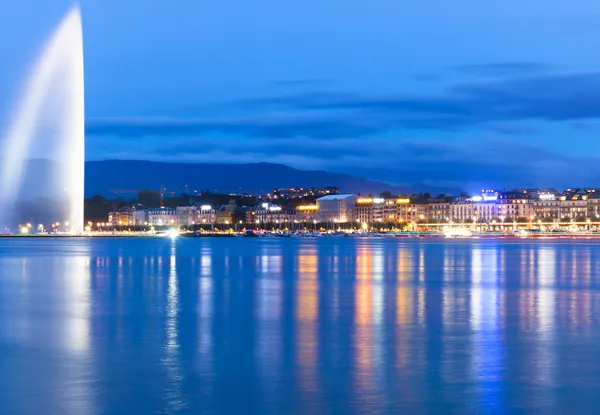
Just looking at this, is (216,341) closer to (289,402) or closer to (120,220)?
(289,402)

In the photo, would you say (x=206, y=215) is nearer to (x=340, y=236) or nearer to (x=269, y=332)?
(x=340, y=236)

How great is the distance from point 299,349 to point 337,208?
139582mm

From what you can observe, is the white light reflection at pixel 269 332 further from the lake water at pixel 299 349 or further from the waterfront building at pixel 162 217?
the waterfront building at pixel 162 217

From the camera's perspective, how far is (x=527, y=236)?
11788 cm

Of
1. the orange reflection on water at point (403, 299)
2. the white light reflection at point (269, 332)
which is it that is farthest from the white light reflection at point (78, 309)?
the orange reflection on water at point (403, 299)

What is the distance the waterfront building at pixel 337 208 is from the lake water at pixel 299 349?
416 ft

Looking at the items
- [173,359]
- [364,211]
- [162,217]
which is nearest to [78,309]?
[173,359]

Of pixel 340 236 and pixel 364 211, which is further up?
pixel 364 211

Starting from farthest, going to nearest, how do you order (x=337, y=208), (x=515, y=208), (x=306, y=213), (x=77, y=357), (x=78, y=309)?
1. (x=306, y=213)
2. (x=337, y=208)
3. (x=515, y=208)
4. (x=78, y=309)
5. (x=77, y=357)

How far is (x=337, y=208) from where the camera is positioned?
A: 152 meters

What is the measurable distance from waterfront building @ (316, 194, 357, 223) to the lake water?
126761 millimetres

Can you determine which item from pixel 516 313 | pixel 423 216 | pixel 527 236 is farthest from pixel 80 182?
pixel 423 216

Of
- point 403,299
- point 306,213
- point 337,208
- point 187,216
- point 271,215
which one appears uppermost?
point 337,208

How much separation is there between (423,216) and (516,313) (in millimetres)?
131090
